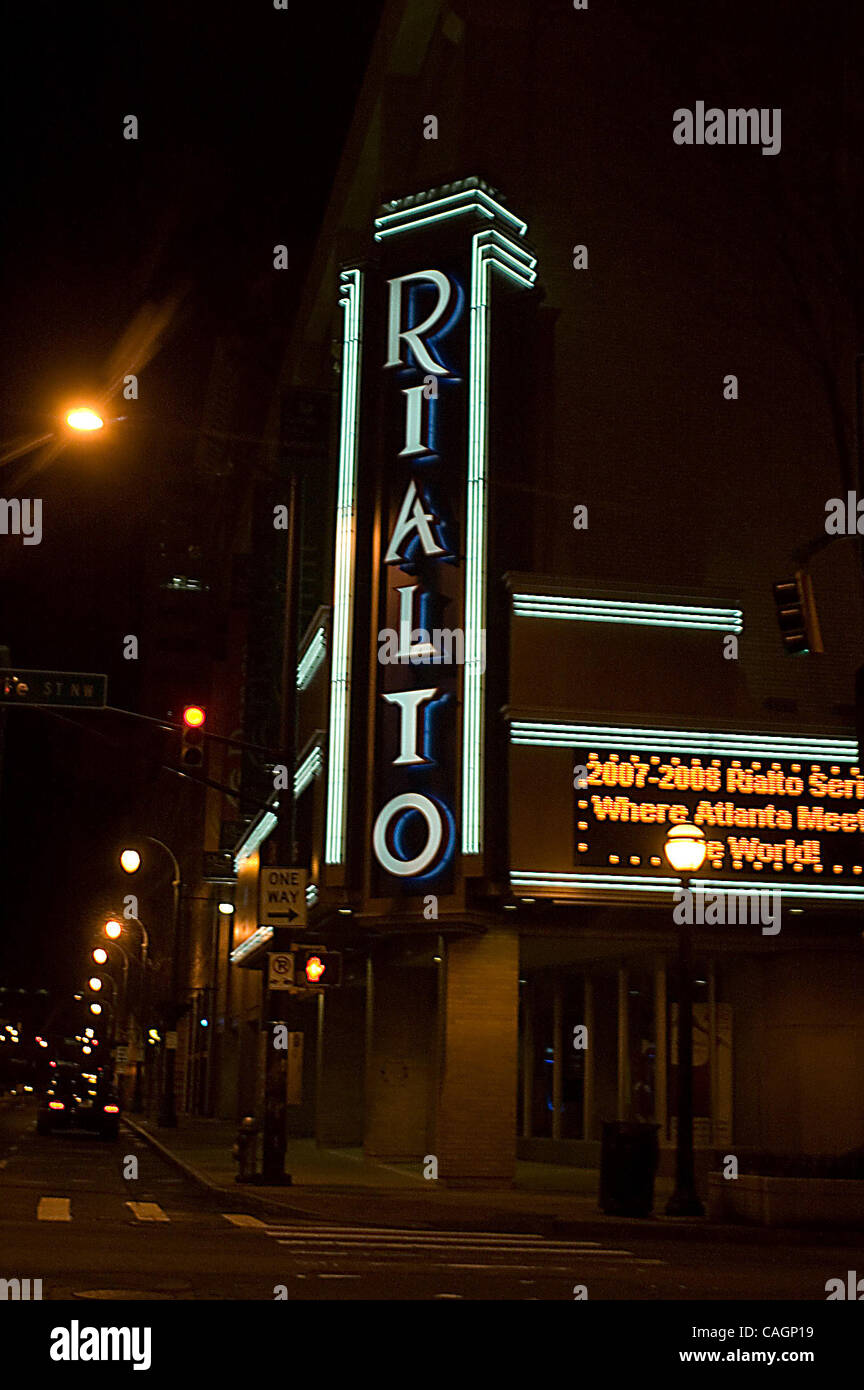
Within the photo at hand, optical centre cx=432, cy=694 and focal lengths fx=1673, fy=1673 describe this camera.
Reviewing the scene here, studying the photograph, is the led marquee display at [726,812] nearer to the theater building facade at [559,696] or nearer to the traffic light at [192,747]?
the theater building facade at [559,696]

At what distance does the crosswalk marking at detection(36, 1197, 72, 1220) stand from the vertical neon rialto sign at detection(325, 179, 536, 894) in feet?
23.3

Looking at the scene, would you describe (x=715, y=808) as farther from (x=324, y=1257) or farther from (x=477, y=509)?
(x=324, y=1257)

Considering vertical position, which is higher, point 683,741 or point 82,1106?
point 683,741

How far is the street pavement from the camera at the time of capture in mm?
12891

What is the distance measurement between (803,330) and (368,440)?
882 centimetres

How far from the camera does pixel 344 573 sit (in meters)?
27.3

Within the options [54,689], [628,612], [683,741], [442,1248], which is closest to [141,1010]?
[628,612]

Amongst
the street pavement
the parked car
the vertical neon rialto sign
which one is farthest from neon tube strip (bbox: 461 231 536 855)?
the parked car

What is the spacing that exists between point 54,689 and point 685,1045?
32.5 ft

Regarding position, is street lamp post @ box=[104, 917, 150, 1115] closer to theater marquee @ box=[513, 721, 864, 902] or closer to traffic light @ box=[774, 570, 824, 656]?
theater marquee @ box=[513, 721, 864, 902]

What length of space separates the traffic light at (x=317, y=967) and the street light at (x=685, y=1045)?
5288 mm

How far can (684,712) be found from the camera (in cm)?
2680

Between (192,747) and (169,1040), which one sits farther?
(169,1040)

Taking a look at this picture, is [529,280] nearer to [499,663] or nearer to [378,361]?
[378,361]
